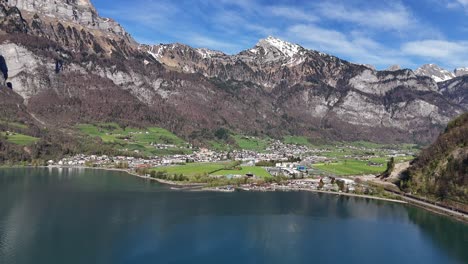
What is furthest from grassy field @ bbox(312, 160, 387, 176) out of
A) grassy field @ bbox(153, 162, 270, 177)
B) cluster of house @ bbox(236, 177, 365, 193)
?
grassy field @ bbox(153, 162, 270, 177)

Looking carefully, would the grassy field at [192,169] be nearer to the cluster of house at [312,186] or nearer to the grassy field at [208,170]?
the grassy field at [208,170]

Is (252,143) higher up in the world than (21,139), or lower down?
higher up

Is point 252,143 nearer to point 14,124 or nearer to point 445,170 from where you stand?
point 14,124

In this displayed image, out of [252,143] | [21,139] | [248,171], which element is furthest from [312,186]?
[252,143]

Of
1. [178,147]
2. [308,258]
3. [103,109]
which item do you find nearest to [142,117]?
[103,109]

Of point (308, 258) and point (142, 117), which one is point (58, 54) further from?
point (308, 258)
